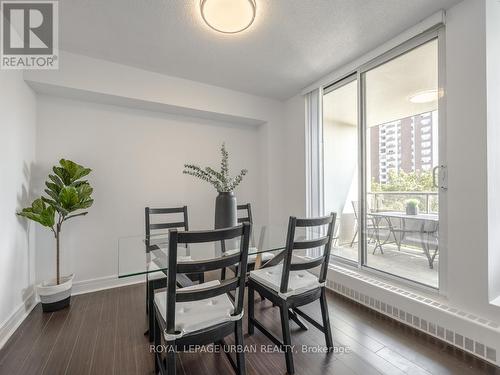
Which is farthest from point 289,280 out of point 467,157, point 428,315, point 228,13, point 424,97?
point 424,97

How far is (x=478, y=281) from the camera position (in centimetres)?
168

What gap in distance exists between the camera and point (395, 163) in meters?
2.39

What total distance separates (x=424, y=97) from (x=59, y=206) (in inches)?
143

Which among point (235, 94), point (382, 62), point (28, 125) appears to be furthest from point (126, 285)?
point (382, 62)

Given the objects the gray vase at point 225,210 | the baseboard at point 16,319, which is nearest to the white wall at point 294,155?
the gray vase at point 225,210

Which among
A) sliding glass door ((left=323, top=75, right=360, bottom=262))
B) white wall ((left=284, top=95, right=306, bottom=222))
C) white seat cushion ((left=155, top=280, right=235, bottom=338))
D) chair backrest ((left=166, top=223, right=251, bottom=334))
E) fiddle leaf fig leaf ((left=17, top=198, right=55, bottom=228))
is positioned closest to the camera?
chair backrest ((left=166, top=223, right=251, bottom=334))

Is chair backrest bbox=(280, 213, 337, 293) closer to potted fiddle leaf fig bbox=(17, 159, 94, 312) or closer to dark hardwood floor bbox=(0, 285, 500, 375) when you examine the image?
dark hardwood floor bbox=(0, 285, 500, 375)

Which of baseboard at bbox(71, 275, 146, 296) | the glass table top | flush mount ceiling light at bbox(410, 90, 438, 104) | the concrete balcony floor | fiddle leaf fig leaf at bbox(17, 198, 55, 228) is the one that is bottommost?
baseboard at bbox(71, 275, 146, 296)

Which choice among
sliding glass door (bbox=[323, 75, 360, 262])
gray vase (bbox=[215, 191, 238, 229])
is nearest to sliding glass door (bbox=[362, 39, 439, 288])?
sliding glass door (bbox=[323, 75, 360, 262])

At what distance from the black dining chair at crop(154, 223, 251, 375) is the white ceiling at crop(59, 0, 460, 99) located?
1757mm

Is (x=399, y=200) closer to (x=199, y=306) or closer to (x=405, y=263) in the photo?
(x=405, y=263)

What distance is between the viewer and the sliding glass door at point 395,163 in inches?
81.8

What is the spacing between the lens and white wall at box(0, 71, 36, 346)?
1.83m

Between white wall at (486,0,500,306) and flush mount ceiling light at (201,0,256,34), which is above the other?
flush mount ceiling light at (201,0,256,34)
